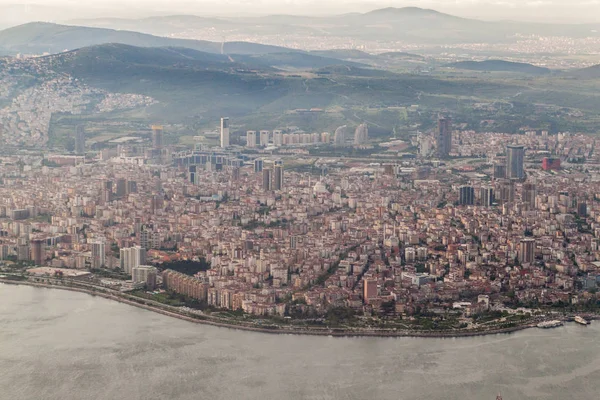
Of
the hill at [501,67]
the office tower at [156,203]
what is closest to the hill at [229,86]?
the hill at [501,67]

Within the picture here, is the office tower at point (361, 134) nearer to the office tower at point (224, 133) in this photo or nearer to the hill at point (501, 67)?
the office tower at point (224, 133)

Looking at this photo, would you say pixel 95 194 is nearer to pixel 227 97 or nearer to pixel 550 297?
pixel 550 297

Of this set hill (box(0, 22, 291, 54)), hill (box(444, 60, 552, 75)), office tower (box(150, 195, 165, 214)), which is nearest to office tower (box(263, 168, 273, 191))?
office tower (box(150, 195, 165, 214))

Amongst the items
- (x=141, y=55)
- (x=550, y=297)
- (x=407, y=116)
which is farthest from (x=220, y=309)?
(x=141, y=55)

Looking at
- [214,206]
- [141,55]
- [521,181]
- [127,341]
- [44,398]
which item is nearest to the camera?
[44,398]

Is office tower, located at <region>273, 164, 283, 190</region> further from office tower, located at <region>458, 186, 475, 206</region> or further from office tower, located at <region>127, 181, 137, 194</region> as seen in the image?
office tower, located at <region>458, 186, 475, 206</region>

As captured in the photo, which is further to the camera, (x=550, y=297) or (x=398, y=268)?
(x=398, y=268)

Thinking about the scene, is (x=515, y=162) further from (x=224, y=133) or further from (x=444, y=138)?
(x=224, y=133)
